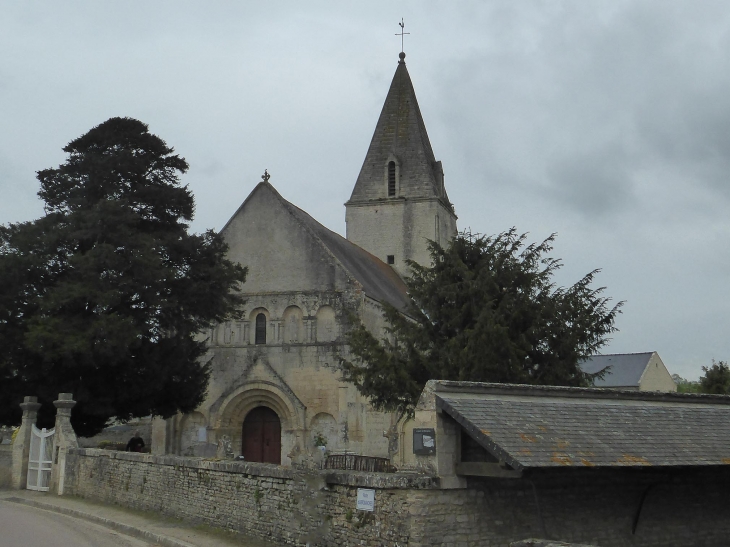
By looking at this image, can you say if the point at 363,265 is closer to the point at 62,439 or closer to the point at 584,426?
the point at 62,439

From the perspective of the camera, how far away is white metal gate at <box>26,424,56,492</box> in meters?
19.2

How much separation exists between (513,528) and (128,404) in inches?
562

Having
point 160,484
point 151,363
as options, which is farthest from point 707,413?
point 151,363

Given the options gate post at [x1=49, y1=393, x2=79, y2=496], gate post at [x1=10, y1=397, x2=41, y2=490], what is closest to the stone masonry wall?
gate post at [x1=49, y1=393, x2=79, y2=496]

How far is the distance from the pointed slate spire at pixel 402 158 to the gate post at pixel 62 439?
67.9 feet

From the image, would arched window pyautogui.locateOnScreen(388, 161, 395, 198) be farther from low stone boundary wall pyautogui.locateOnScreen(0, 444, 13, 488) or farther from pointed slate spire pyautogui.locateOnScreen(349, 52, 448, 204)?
low stone boundary wall pyautogui.locateOnScreen(0, 444, 13, 488)

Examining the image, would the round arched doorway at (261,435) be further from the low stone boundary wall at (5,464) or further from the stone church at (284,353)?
the low stone boundary wall at (5,464)

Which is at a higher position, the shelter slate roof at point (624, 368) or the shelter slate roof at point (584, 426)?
the shelter slate roof at point (624, 368)

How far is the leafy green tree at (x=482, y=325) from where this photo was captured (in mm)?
18734

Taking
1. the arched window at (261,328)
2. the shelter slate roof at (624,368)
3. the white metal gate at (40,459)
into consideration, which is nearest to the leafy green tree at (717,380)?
the shelter slate roof at (624,368)

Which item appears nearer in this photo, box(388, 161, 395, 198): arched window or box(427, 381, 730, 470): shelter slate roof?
box(427, 381, 730, 470): shelter slate roof

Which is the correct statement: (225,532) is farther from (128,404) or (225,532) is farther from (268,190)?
(268,190)

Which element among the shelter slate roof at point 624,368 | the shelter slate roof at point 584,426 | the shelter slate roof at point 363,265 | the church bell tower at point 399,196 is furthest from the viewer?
the shelter slate roof at point 624,368

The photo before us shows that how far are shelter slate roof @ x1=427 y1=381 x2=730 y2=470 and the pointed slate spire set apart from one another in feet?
79.8
